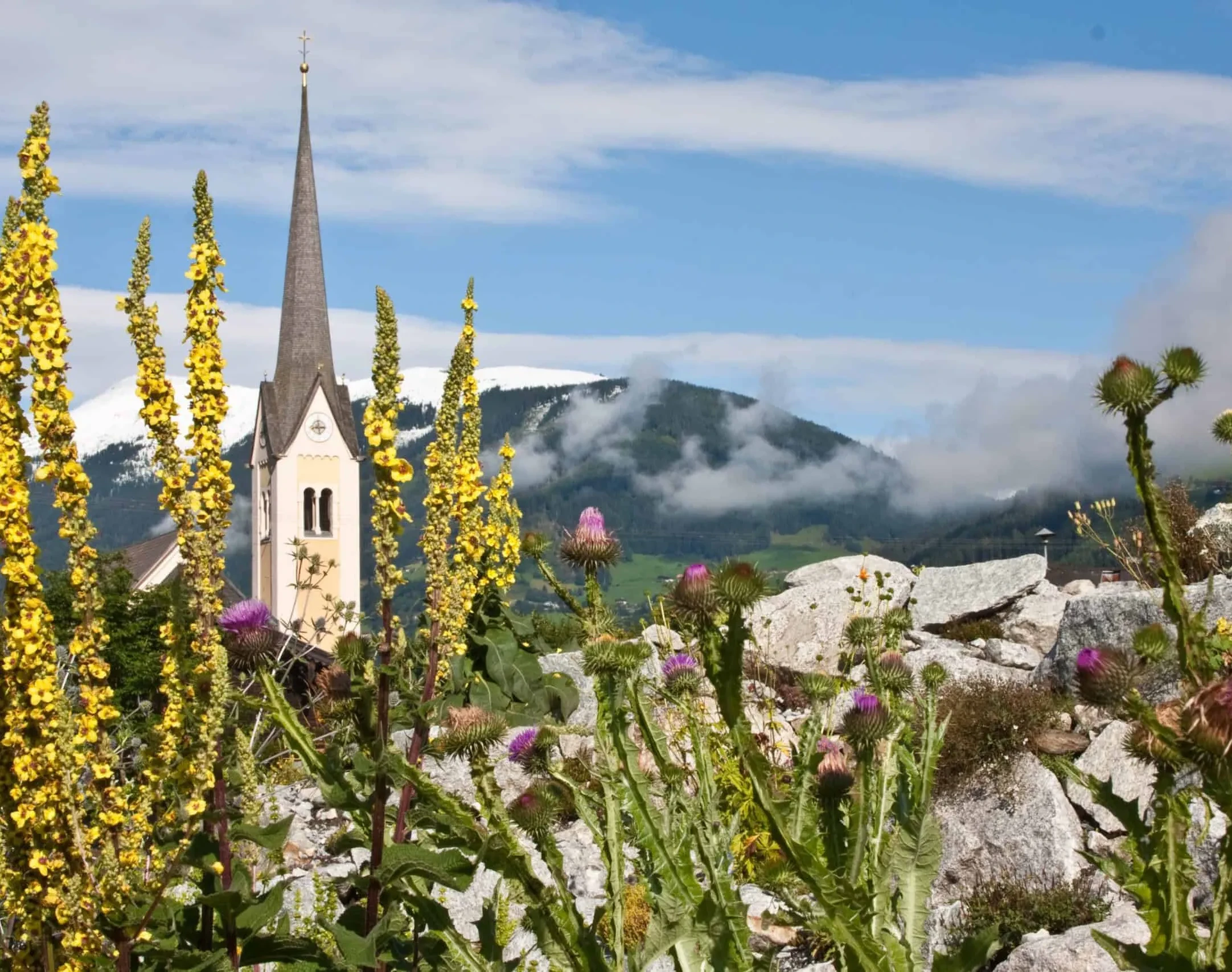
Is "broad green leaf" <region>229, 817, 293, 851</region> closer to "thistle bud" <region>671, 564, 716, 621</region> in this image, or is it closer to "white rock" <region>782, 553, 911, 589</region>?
"thistle bud" <region>671, 564, 716, 621</region>

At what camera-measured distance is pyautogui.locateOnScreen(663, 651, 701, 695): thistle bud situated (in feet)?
13.8

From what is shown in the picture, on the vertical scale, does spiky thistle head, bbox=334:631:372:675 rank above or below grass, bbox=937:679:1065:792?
above

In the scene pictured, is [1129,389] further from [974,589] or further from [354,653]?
[974,589]

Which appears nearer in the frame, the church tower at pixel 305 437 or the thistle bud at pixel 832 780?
the thistle bud at pixel 832 780

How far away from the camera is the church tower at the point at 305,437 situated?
59.5 metres

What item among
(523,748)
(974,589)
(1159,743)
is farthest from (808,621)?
(1159,743)

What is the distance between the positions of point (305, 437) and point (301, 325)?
643cm

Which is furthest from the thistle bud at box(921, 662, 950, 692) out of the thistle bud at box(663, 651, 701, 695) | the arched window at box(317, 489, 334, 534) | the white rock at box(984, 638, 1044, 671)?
the arched window at box(317, 489, 334, 534)

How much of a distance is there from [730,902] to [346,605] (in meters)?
2.69

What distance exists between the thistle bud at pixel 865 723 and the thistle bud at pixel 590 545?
88 centimetres

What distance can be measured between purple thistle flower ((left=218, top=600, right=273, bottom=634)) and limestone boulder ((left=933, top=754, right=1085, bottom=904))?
4293 millimetres

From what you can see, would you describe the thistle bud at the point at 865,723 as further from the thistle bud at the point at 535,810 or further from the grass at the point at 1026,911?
the grass at the point at 1026,911

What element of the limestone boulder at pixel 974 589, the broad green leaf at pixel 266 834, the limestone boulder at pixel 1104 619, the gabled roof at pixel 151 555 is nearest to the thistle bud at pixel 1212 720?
the broad green leaf at pixel 266 834

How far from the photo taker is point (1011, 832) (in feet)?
23.1
